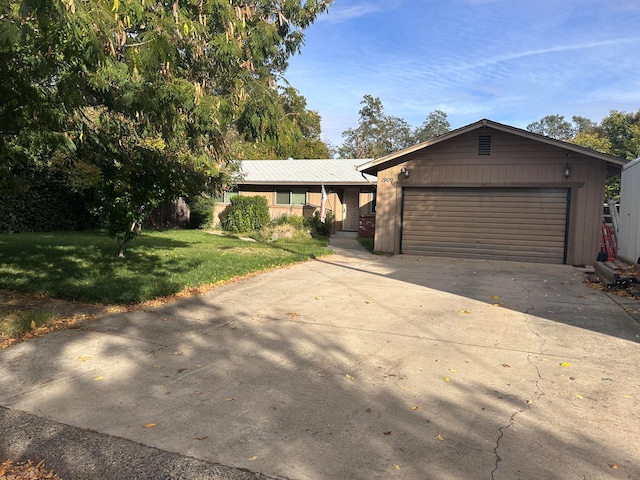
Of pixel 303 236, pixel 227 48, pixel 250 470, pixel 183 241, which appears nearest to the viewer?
pixel 250 470

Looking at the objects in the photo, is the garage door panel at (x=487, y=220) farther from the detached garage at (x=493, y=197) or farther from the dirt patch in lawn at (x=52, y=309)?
the dirt patch in lawn at (x=52, y=309)

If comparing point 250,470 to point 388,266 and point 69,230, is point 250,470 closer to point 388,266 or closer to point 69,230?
point 388,266

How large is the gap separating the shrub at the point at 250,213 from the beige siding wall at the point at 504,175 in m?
7.84

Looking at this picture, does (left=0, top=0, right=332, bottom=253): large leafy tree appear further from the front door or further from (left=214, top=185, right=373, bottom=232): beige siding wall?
the front door

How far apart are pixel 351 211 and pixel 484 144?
1131cm

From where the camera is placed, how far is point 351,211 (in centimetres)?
2470

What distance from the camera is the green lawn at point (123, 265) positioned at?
24.5 feet

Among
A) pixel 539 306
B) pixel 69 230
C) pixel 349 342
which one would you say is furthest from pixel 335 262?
pixel 69 230

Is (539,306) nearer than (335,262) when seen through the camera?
Yes

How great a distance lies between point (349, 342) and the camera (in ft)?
17.9

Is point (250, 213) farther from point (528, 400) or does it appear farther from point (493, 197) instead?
Answer: point (528, 400)

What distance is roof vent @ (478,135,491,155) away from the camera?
45.6 feet

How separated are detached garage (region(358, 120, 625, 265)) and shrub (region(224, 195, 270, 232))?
25.2ft

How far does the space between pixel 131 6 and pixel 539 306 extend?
279 inches
